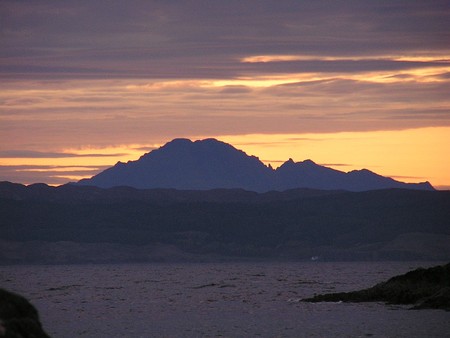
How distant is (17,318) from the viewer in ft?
118

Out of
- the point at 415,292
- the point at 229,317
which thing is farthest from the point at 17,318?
the point at 415,292

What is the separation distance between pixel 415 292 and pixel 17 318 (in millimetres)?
52329

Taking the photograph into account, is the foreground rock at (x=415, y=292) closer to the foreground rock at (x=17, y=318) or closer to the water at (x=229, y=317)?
the water at (x=229, y=317)

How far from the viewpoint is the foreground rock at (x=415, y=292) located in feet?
247

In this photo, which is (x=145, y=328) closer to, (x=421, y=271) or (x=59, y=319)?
(x=59, y=319)

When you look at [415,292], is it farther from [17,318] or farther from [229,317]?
[17,318]

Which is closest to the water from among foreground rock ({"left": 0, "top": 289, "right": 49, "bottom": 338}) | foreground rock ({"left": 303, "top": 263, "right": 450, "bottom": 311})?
foreground rock ({"left": 303, "top": 263, "right": 450, "bottom": 311})

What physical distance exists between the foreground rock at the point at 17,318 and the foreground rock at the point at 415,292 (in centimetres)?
4217

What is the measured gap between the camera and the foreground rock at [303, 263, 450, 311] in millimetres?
75375

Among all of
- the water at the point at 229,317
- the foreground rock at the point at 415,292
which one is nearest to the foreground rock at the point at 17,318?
the water at the point at 229,317

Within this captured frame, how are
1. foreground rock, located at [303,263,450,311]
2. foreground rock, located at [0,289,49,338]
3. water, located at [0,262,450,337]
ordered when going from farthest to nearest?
1. foreground rock, located at [303,263,450,311]
2. water, located at [0,262,450,337]
3. foreground rock, located at [0,289,49,338]

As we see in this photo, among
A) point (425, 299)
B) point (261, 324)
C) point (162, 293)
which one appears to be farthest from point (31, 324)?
point (162, 293)

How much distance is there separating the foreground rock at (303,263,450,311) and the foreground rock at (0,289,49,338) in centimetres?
4217

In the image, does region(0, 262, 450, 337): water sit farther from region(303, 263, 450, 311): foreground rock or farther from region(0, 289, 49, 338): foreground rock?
region(0, 289, 49, 338): foreground rock
